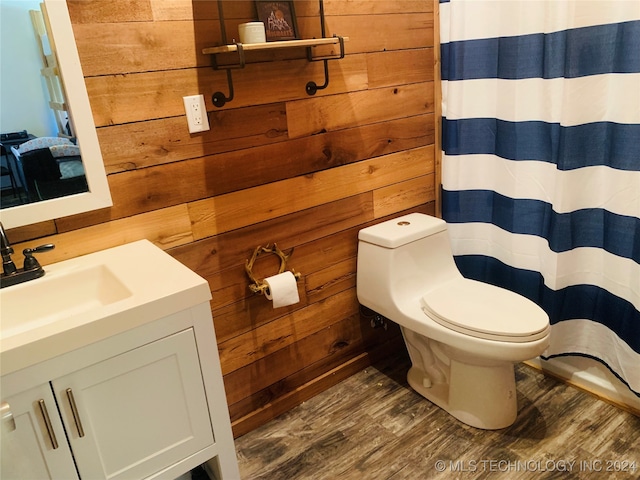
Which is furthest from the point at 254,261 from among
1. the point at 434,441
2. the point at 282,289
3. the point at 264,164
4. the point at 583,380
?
the point at 583,380

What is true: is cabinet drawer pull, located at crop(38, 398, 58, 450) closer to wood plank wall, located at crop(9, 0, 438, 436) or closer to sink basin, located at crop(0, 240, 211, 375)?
sink basin, located at crop(0, 240, 211, 375)

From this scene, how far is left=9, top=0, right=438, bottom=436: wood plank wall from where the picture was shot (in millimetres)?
1541

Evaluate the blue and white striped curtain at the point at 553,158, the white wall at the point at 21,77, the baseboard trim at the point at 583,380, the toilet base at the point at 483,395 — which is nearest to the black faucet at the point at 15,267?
the white wall at the point at 21,77

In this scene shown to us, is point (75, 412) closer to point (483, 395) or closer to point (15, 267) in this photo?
point (15, 267)

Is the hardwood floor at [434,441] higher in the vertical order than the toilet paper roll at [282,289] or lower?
lower

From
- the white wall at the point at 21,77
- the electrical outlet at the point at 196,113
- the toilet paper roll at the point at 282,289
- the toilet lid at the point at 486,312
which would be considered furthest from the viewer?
the toilet paper roll at the point at 282,289

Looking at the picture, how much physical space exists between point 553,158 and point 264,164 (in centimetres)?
112

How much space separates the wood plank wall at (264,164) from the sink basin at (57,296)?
126 millimetres

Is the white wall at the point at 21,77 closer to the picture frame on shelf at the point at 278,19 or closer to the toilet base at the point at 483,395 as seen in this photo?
the picture frame on shelf at the point at 278,19

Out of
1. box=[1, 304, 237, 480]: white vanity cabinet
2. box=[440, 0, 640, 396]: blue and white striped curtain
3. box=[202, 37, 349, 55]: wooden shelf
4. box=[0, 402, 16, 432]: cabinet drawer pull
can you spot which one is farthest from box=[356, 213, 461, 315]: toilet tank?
box=[0, 402, 16, 432]: cabinet drawer pull

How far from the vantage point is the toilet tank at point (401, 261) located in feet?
6.80

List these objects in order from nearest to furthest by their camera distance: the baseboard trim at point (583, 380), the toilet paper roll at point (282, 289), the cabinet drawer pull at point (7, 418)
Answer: the cabinet drawer pull at point (7, 418) → the toilet paper roll at point (282, 289) → the baseboard trim at point (583, 380)

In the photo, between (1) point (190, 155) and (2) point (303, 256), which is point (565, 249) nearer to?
(2) point (303, 256)

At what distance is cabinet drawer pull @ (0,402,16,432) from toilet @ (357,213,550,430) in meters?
1.38
